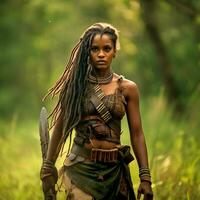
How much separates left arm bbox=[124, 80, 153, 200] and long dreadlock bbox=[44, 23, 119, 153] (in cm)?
37

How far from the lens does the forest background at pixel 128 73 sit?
9664mm

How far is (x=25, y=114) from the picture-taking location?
25.8 meters

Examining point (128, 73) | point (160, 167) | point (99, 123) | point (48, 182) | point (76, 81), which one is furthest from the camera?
point (128, 73)

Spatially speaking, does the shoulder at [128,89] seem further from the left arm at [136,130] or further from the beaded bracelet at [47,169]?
the beaded bracelet at [47,169]

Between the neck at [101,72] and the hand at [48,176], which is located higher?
the neck at [101,72]

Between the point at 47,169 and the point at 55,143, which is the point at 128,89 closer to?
the point at 55,143

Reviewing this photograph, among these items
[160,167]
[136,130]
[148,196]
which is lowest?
[148,196]

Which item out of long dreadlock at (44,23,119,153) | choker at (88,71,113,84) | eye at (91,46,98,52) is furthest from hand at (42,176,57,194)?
eye at (91,46,98,52)

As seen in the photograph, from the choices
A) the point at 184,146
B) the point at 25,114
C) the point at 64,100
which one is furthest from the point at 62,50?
the point at 64,100

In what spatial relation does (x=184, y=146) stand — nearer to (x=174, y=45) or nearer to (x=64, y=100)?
(x=64, y=100)

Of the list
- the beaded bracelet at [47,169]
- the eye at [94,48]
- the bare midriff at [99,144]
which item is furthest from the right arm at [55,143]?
the eye at [94,48]

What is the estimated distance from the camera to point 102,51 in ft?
22.1

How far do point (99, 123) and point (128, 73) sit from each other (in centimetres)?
1959

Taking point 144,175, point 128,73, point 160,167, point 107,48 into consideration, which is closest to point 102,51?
point 107,48
